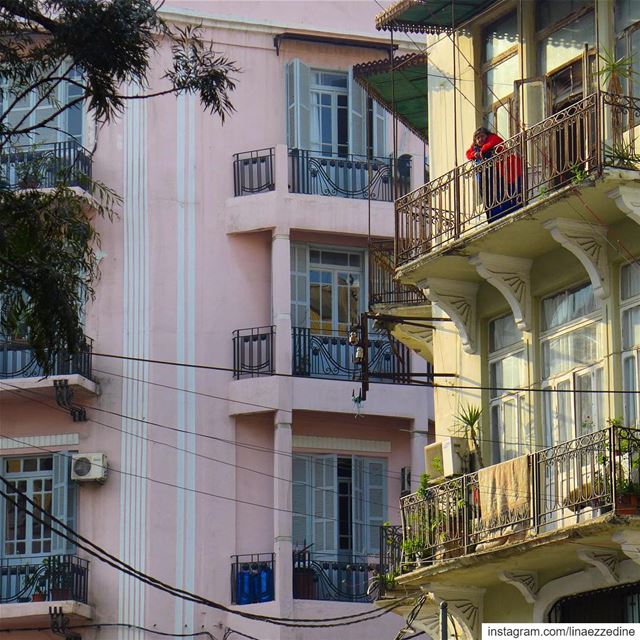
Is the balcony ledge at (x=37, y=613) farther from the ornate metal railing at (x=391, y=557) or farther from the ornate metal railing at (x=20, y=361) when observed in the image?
the ornate metal railing at (x=391, y=557)

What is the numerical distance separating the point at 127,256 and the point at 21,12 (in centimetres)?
1219

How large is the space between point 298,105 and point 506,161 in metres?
11.5

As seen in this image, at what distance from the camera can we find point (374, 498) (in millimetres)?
34281

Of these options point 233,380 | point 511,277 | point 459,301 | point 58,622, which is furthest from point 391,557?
point 233,380

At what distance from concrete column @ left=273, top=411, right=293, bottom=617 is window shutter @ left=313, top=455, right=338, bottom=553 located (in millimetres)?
581

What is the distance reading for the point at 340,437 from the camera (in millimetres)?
34250

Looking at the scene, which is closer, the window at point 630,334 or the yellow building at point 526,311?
the yellow building at point 526,311

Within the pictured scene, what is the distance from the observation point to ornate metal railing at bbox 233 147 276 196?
34.8m

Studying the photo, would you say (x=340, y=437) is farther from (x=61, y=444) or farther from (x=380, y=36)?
(x=380, y=36)

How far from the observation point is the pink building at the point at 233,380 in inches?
1300

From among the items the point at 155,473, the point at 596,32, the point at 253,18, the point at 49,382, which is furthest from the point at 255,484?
the point at 596,32

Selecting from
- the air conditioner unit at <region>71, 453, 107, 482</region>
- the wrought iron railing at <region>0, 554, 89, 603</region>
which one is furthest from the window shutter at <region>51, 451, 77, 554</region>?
the wrought iron railing at <region>0, 554, 89, 603</region>

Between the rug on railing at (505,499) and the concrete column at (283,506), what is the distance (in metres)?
8.98

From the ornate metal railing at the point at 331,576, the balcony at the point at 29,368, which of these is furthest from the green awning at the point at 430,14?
the ornate metal railing at the point at 331,576
